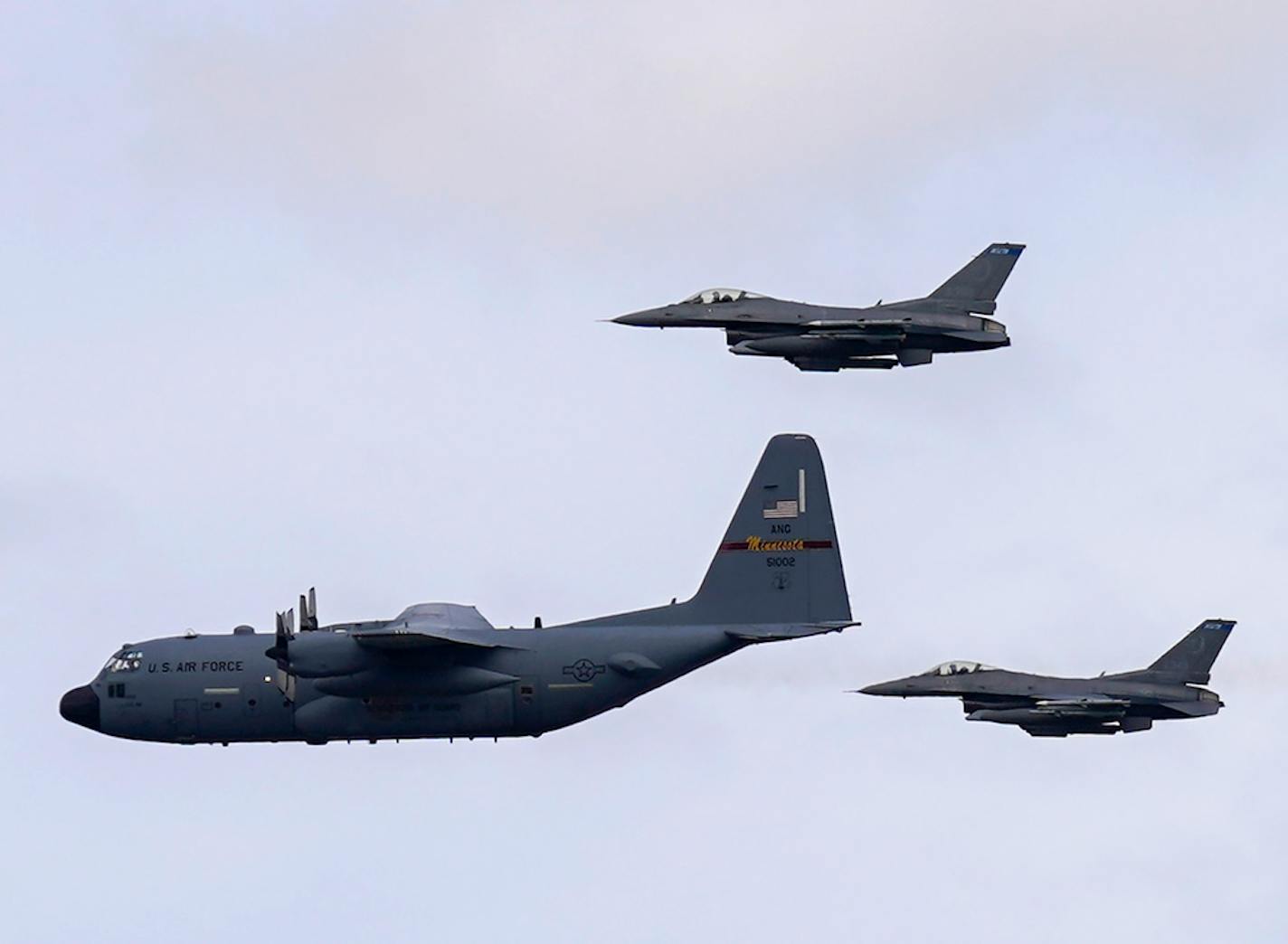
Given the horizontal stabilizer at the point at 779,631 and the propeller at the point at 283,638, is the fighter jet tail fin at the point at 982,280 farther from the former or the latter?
the propeller at the point at 283,638

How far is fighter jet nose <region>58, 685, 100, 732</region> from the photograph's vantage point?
73.4 meters

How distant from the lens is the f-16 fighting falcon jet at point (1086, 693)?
8225cm

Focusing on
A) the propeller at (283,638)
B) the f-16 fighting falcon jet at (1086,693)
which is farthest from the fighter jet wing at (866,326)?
the propeller at (283,638)

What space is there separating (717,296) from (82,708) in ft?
75.2

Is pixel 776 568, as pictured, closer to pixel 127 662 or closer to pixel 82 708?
pixel 127 662

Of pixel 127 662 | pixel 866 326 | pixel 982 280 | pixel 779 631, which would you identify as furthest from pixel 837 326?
pixel 127 662

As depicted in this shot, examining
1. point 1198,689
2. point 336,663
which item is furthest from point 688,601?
point 1198,689

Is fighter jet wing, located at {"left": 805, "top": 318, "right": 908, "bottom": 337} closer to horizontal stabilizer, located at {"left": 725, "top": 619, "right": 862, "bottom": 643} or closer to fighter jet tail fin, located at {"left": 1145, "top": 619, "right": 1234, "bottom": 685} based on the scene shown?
horizontal stabilizer, located at {"left": 725, "top": 619, "right": 862, "bottom": 643}

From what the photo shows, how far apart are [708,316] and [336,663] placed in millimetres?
17553

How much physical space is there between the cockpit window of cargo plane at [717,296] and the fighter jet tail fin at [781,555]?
8.11 metres

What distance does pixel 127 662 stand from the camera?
73.2 m

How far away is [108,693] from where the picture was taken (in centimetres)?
7312

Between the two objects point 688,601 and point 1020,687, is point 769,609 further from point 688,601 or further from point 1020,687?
point 1020,687

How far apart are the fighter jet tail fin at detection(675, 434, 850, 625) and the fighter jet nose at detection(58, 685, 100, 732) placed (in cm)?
1674
